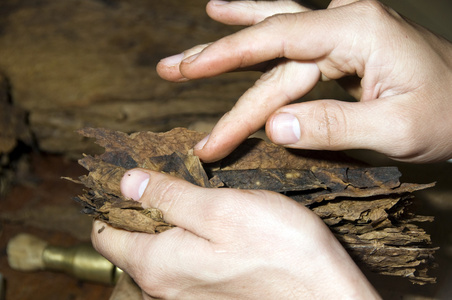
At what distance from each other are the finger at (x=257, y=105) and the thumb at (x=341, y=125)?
0.40ft

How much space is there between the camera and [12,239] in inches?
94.5

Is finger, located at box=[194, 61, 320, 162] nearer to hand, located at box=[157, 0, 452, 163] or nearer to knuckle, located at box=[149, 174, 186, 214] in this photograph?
hand, located at box=[157, 0, 452, 163]

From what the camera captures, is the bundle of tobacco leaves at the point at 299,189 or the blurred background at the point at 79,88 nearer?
the bundle of tobacco leaves at the point at 299,189

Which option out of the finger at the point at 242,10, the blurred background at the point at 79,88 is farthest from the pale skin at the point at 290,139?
the blurred background at the point at 79,88

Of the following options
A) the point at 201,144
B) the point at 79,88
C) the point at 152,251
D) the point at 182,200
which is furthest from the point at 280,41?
the point at 79,88

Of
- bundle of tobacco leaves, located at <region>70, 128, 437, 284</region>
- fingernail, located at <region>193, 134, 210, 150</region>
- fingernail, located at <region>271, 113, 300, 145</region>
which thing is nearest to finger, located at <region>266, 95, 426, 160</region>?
fingernail, located at <region>271, 113, 300, 145</region>

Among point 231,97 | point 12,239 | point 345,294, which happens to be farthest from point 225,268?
point 12,239

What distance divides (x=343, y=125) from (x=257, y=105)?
0.29 meters

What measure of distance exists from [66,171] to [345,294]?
7.62 feet

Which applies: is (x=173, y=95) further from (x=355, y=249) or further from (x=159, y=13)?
(x=355, y=249)

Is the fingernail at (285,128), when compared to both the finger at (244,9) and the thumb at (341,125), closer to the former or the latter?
the thumb at (341,125)

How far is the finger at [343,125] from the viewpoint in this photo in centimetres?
108

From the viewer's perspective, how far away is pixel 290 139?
3.64ft

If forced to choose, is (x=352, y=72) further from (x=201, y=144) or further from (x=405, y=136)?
(x=201, y=144)
